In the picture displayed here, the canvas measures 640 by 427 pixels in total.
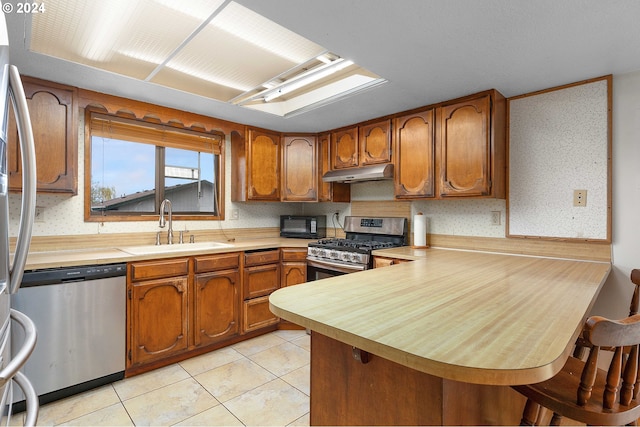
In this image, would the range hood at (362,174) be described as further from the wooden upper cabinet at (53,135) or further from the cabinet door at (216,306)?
the wooden upper cabinet at (53,135)

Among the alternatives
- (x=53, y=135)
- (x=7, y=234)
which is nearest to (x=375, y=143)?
(x=53, y=135)

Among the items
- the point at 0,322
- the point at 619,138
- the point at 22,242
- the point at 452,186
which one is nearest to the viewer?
the point at 0,322

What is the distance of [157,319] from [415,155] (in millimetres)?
2499

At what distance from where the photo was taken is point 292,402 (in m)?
1.99

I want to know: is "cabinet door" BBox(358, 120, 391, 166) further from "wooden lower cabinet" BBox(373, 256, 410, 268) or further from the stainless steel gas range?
"wooden lower cabinet" BBox(373, 256, 410, 268)

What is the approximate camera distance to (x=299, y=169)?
11.8ft

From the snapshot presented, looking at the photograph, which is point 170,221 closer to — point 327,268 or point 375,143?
point 327,268

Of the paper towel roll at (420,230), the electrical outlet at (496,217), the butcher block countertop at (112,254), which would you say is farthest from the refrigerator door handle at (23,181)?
the electrical outlet at (496,217)

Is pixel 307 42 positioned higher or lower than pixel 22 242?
higher

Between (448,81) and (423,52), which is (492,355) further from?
(448,81)

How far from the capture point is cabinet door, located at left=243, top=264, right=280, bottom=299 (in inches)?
116

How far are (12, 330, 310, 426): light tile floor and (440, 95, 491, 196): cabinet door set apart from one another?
1883 millimetres

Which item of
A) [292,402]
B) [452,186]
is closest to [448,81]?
[452,186]

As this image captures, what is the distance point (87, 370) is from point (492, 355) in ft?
8.06
